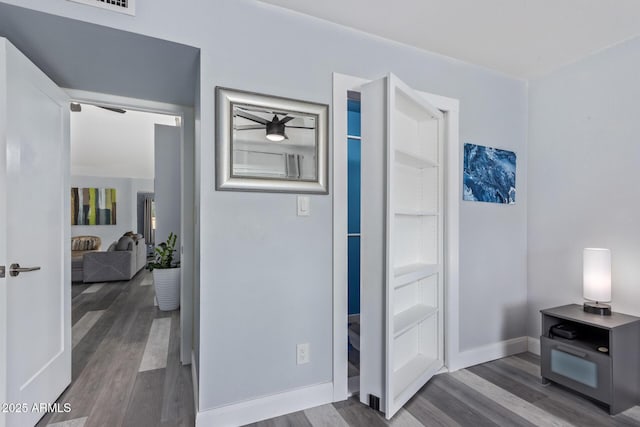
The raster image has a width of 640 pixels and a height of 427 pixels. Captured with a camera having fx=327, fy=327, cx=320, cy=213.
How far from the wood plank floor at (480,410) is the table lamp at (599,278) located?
62 centimetres


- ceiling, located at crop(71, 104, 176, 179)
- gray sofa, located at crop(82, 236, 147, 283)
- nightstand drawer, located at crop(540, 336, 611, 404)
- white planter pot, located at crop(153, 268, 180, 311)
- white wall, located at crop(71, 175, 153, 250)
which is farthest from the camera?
white wall, located at crop(71, 175, 153, 250)

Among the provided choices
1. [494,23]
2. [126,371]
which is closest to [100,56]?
[126,371]

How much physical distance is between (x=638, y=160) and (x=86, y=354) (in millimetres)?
4568

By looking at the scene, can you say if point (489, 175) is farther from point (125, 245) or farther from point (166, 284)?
point (125, 245)

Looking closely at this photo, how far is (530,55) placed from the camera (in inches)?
100

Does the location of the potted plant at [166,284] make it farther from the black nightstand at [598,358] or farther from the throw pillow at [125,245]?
the black nightstand at [598,358]

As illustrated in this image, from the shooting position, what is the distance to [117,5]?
1.59 meters

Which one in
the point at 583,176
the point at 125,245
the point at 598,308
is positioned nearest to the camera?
the point at 598,308

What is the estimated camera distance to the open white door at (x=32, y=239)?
1559 millimetres

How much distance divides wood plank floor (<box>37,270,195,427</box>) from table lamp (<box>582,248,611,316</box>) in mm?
2758

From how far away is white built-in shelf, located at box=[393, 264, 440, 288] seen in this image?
6.82 feet

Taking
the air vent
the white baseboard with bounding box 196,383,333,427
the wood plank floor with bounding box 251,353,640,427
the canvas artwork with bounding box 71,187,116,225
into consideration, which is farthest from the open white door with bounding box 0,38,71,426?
the canvas artwork with bounding box 71,187,116,225

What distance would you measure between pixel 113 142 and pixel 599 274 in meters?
7.77

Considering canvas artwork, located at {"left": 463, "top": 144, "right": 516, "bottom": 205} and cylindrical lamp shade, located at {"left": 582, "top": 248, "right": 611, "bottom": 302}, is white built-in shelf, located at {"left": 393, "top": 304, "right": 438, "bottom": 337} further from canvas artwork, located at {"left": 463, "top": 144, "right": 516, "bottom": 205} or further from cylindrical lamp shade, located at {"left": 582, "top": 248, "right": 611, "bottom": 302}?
cylindrical lamp shade, located at {"left": 582, "top": 248, "right": 611, "bottom": 302}
